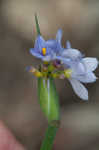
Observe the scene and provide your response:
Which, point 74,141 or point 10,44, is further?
point 10,44

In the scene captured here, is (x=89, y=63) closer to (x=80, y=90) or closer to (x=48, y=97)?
(x=80, y=90)

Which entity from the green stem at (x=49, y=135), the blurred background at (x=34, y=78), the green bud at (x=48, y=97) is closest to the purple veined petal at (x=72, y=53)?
the green bud at (x=48, y=97)

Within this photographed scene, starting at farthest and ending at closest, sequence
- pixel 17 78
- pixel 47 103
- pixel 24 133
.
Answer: pixel 17 78, pixel 24 133, pixel 47 103

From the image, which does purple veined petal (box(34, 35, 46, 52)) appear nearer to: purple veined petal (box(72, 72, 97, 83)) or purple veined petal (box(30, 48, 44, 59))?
purple veined petal (box(30, 48, 44, 59))

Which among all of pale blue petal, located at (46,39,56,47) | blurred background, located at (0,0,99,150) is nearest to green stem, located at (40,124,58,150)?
pale blue petal, located at (46,39,56,47)

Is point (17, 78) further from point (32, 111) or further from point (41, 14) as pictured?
point (41, 14)

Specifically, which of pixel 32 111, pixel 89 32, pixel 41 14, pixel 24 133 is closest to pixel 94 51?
pixel 89 32

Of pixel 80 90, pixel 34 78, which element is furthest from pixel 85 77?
pixel 34 78
